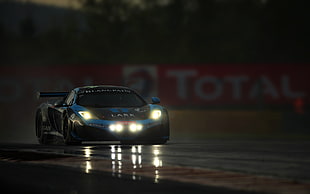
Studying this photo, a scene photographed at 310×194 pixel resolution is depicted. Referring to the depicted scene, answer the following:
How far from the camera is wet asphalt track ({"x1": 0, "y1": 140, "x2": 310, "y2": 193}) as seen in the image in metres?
9.76

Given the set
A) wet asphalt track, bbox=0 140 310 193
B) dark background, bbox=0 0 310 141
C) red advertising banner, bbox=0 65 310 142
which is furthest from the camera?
dark background, bbox=0 0 310 141

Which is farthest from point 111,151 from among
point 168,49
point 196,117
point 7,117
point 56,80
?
point 168,49

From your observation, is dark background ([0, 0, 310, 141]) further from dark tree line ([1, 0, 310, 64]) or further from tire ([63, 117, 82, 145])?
tire ([63, 117, 82, 145])

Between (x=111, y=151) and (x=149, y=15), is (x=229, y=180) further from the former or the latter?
(x=149, y=15)

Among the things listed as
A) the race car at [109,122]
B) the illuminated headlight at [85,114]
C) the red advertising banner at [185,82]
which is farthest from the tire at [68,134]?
the red advertising banner at [185,82]

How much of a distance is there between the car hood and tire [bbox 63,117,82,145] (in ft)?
1.78

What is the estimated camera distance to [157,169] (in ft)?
39.1

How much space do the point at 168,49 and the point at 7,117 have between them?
28481mm

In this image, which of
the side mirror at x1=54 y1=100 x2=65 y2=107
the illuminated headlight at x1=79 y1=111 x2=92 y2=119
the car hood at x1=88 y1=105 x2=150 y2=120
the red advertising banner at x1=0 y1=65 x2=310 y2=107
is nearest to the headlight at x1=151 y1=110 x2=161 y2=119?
the car hood at x1=88 y1=105 x2=150 y2=120

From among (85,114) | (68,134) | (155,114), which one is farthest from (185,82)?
(85,114)

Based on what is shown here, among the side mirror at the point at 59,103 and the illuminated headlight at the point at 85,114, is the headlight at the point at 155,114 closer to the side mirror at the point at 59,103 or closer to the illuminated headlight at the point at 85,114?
the illuminated headlight at the point at 85,114

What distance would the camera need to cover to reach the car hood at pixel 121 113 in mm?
17062

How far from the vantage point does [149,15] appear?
6419cm

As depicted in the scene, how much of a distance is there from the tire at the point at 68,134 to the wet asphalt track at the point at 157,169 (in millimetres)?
352
